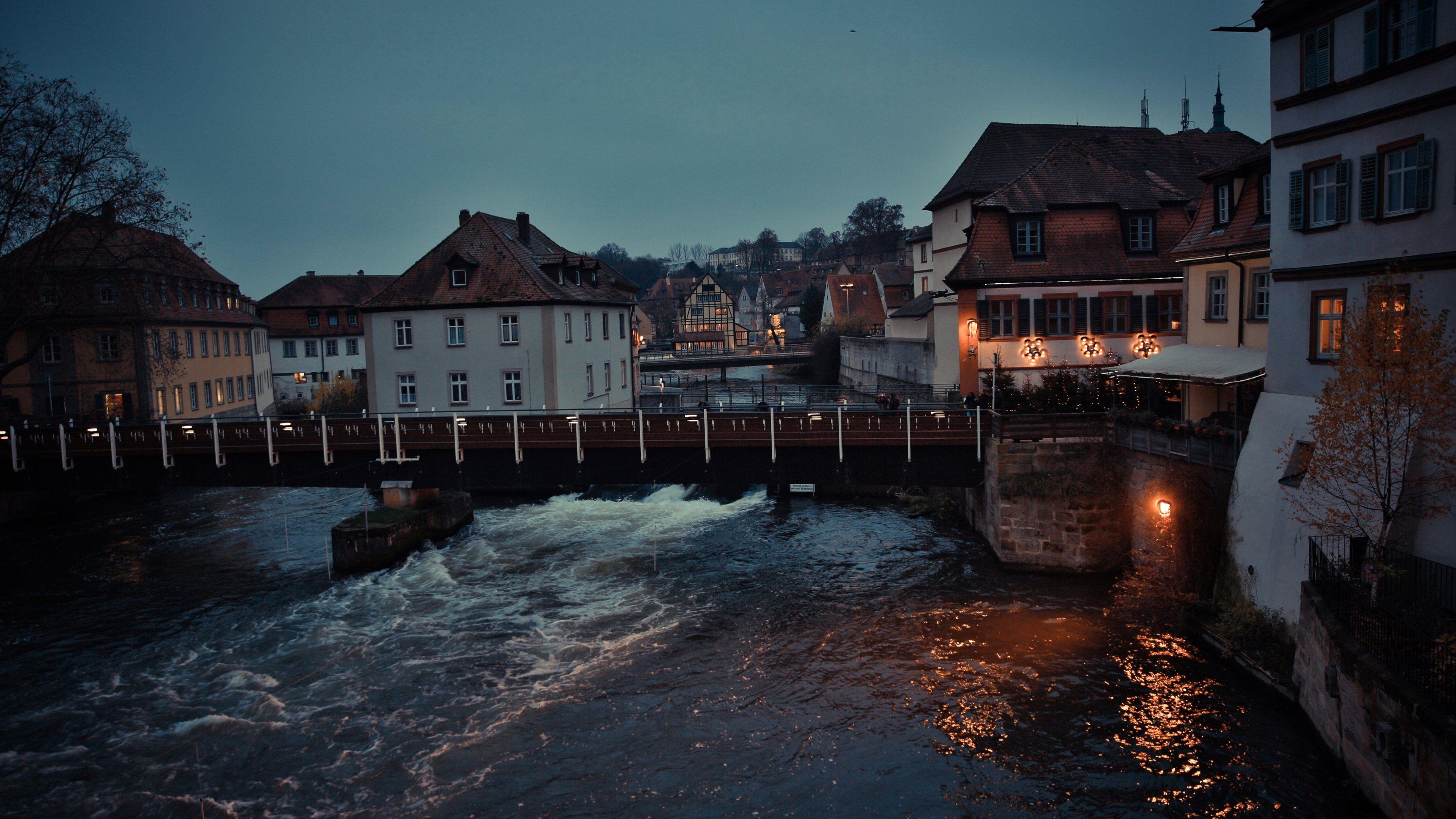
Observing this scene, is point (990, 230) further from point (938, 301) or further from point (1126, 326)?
point (938, 301)

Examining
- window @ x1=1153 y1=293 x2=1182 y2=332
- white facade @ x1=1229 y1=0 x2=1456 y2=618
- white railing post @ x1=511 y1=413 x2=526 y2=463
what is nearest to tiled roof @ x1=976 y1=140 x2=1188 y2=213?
window @ x1=1153 y1=293 x2=1182 y2=332

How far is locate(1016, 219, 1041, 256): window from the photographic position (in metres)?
30.2

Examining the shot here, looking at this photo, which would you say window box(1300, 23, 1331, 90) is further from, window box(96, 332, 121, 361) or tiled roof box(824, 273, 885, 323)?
tiled roof box(824, 273, 885, 323)

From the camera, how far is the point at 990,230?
3028 centimetres

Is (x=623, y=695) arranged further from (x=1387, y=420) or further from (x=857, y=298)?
(x=857, y=298)

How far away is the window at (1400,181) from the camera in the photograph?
1403 cm

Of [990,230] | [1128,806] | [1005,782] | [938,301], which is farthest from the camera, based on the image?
[938,301]

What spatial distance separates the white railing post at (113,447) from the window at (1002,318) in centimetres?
2789

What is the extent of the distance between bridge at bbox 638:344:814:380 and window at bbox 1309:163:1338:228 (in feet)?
172

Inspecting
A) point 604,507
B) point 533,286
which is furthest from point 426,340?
point 604,507

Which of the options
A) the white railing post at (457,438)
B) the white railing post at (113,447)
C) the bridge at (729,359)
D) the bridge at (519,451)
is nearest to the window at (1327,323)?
the bridge at (519,451)

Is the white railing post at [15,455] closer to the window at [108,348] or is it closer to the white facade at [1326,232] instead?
the window at [108,348]

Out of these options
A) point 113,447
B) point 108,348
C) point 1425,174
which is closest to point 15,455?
point 113,447

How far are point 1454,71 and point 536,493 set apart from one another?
3162 cm
